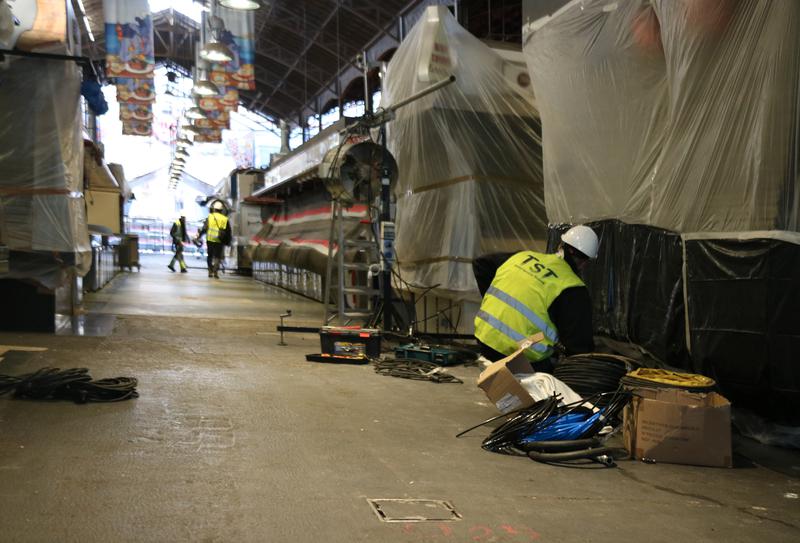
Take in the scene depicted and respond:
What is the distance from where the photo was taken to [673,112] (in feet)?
18.9

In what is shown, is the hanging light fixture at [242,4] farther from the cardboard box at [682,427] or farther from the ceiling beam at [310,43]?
the ceiling beam at [310,43]

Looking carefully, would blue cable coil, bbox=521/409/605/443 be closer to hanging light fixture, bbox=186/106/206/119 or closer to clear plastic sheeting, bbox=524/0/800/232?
clear plastic sheeting, bbox=524/0/800/232

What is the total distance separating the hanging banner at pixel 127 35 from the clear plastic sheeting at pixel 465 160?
1307cm

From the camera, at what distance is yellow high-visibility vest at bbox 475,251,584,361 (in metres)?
5.43

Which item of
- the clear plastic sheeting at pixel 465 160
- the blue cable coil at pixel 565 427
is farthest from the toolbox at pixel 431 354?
the blue cable coil at pixel 565 427

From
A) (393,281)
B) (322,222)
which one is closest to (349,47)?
(322,222)

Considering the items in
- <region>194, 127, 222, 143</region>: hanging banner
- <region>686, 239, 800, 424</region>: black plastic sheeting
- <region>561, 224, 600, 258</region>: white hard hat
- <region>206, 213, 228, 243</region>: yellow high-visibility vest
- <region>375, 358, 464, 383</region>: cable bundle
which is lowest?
<region>375, 358, 464, 383</region>: cable bundle

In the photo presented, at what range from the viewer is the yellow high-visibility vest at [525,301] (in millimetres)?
5426

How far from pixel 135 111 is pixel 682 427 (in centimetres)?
2451

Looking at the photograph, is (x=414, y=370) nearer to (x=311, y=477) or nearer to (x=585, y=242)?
(x=585, y=242)

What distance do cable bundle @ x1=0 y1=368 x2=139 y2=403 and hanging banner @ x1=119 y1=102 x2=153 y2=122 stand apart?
20372 millimetres

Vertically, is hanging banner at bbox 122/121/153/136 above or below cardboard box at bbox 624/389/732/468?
above

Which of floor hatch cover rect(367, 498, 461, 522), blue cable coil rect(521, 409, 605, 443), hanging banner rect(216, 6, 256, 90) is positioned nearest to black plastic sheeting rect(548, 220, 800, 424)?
blue cable coil rect(521, 409, 605, 443)

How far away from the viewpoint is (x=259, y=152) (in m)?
49.0
